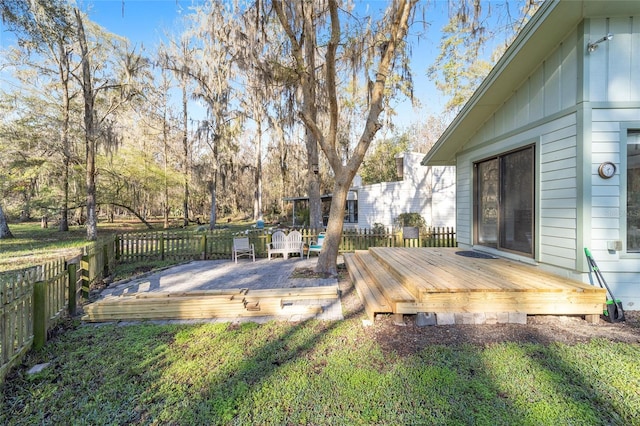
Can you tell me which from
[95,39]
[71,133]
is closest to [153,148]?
[71,133]

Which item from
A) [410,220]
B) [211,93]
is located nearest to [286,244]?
[410,220]

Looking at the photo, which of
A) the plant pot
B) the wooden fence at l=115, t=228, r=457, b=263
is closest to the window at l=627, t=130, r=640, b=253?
the plant pot

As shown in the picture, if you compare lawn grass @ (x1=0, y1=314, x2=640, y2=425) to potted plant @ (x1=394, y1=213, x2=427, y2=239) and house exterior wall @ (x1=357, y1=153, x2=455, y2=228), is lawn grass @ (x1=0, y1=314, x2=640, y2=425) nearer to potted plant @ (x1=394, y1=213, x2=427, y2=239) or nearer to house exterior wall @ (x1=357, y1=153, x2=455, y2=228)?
potted plant @ (x1=394, y1=213, x2=427, y2=239)

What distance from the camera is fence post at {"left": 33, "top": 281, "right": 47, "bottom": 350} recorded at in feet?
10.2

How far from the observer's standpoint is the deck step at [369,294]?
11.9 feet

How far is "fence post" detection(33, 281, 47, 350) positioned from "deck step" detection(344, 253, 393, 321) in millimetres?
3727

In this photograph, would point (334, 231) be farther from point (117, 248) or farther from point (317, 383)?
point (117, 248)

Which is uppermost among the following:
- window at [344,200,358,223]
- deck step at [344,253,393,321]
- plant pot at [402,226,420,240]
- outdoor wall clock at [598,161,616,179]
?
outdoor wall clock at [598,161,616,179]

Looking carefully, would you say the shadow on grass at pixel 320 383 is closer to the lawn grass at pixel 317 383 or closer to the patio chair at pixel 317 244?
the lawn grass at pixel 317 383

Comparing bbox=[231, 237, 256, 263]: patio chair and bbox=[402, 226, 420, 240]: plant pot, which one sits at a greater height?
bbox=[402, 226, 420, 240]: plant pot

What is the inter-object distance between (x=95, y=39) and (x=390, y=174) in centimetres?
2159

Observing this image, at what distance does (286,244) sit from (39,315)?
19.3 ft

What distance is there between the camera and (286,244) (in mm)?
8664

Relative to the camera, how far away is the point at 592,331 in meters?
3.29
